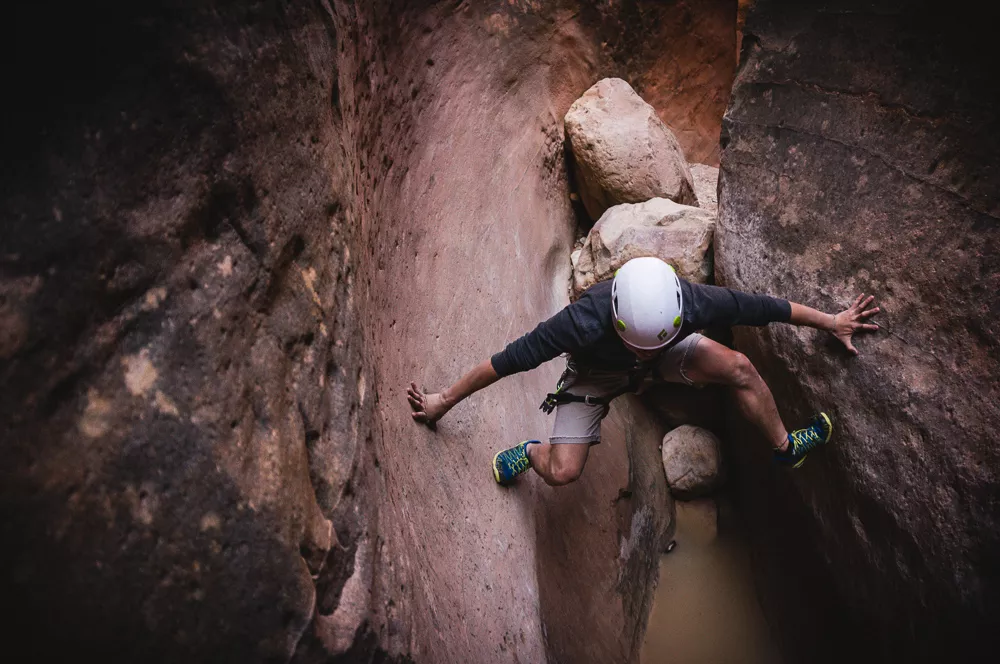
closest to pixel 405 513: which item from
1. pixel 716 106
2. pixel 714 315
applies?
pixel 714 315

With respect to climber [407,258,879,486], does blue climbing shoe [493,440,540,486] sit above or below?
below

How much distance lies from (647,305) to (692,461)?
2.00 metres

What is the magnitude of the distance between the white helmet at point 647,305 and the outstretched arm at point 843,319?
0.62m

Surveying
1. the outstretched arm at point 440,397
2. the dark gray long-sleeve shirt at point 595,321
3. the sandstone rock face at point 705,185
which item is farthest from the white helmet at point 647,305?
the sandstone rock face at point 705,185

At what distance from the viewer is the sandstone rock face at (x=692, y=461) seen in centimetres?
373

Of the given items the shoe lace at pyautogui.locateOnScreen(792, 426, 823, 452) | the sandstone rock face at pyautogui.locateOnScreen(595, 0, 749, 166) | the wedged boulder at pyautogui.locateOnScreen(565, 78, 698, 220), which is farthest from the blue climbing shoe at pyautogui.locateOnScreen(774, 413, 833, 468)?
the sandstone rock face at pyautogui.locateOnScreen(595, 0, 749, 166)

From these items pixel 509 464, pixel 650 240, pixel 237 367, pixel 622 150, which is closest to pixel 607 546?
pixel 509 464

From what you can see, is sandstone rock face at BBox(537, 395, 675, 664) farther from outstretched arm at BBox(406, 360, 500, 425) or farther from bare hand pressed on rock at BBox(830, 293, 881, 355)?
bare hand pressed on rock at BBox(830, 293, 881, 355)

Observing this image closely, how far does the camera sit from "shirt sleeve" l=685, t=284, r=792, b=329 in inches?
90.0

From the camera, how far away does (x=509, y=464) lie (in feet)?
9.11

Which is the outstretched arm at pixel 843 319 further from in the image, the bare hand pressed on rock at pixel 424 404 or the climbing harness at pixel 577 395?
the bare hand pressed on rock at pixel 424 404

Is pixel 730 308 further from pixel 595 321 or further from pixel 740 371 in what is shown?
pixel 595 321

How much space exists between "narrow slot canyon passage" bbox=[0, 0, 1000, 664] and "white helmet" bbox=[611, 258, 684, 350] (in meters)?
0.05

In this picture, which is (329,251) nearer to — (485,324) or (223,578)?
(223,578)
